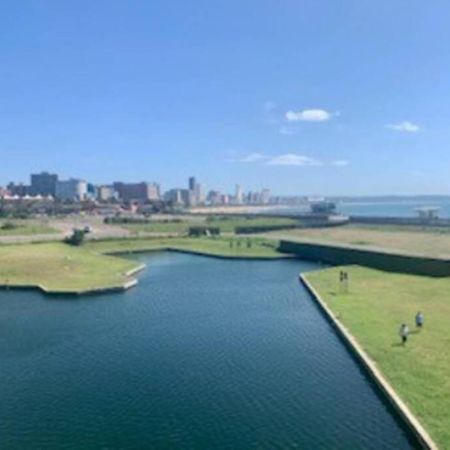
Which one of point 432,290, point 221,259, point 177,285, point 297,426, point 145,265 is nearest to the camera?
point 297,426

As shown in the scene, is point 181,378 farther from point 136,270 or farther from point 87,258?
point 87,258

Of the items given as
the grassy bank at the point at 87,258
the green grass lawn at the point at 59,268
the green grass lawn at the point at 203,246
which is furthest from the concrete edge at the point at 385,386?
the green grass lawn at the point at 203,246

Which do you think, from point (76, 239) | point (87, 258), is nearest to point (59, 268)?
point (87, 258)

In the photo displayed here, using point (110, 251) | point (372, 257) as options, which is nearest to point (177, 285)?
point (372, 257)

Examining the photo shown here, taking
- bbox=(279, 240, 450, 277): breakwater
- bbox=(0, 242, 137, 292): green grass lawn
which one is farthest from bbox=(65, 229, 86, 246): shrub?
bbox=(279, 240, 450, 277): breakwater

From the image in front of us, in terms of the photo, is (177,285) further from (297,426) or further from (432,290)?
(297,426)

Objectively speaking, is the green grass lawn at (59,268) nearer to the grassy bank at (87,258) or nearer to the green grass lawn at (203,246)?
the grassy bank at (87,258)
